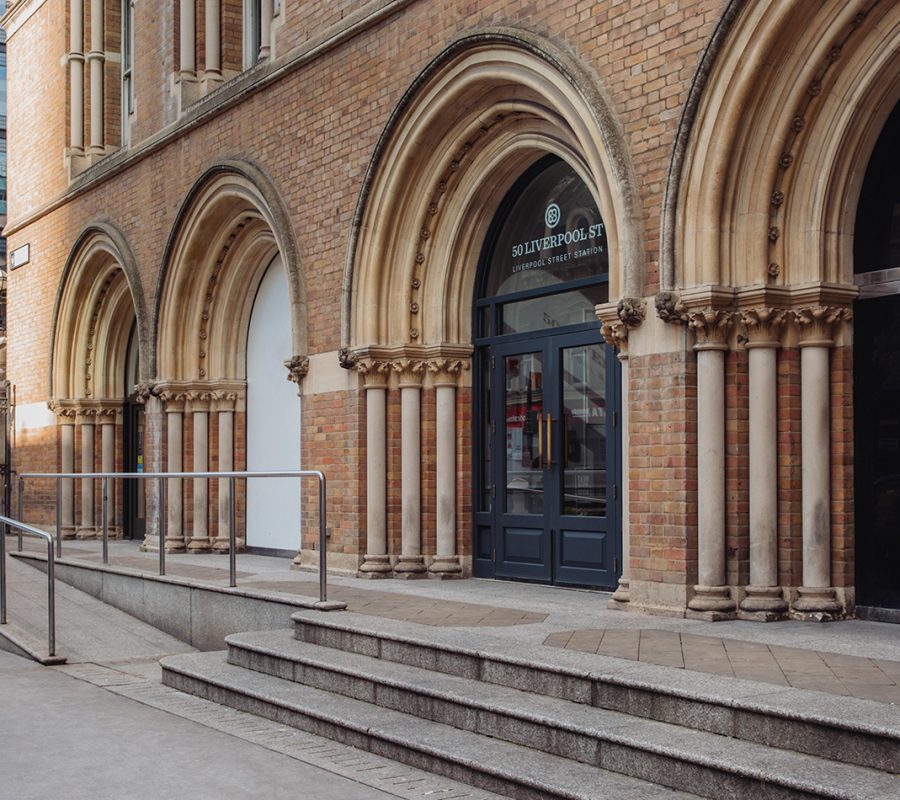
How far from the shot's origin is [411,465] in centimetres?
1091

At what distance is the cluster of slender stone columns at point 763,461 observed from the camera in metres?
7.69

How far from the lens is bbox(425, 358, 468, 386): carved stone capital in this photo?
35.5 ft

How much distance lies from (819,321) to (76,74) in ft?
43.8

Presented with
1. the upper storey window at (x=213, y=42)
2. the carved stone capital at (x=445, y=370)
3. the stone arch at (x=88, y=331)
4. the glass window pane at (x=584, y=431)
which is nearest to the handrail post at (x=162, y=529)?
the carved stone capital at (x=445, y=370)

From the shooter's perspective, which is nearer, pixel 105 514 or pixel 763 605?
pixel 763 605

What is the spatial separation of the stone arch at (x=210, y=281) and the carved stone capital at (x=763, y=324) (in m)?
7.11

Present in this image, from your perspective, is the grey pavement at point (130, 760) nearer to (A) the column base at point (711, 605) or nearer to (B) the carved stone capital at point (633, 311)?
(A) the column base at point (711, 605)

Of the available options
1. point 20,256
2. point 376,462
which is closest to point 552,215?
point 376,462

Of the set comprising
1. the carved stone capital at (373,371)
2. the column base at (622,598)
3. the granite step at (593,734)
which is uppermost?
the carved stone capital at (373,371)

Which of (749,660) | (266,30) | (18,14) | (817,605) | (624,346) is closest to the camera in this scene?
(749,660)

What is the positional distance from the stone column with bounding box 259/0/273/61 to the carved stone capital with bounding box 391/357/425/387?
3.95 meters

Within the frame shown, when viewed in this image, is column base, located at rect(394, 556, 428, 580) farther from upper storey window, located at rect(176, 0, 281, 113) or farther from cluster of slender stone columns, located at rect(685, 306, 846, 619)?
upper storey window, located at rect(176, 0, 281, 113)

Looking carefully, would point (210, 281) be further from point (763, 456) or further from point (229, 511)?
point (763, 456)

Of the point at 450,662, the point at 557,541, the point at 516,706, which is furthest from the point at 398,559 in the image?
the point at 516,706
